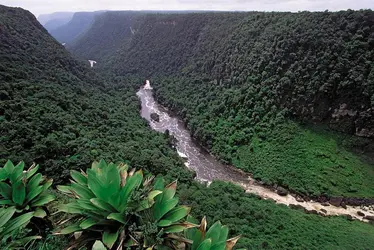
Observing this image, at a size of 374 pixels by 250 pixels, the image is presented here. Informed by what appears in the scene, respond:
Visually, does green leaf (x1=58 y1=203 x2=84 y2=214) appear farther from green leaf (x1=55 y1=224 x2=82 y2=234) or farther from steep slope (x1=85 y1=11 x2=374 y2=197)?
steep slope (x1=85 y1=11 x2=374 y2=197)

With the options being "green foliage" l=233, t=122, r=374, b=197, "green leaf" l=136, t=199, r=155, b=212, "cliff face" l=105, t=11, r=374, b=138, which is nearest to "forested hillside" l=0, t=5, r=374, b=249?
"green foliage" l=233, t=122, r=374, b=197

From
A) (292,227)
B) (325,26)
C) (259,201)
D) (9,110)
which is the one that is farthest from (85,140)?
(325,26)

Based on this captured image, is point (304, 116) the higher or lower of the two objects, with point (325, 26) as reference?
lower

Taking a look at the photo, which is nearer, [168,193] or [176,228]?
[176,228]

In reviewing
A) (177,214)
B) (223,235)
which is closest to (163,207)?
(177,214)

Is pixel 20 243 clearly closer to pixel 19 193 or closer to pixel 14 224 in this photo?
pixel 14 224

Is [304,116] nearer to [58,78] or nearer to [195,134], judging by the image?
[195,134]

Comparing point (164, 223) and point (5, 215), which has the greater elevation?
point (164, 223)
